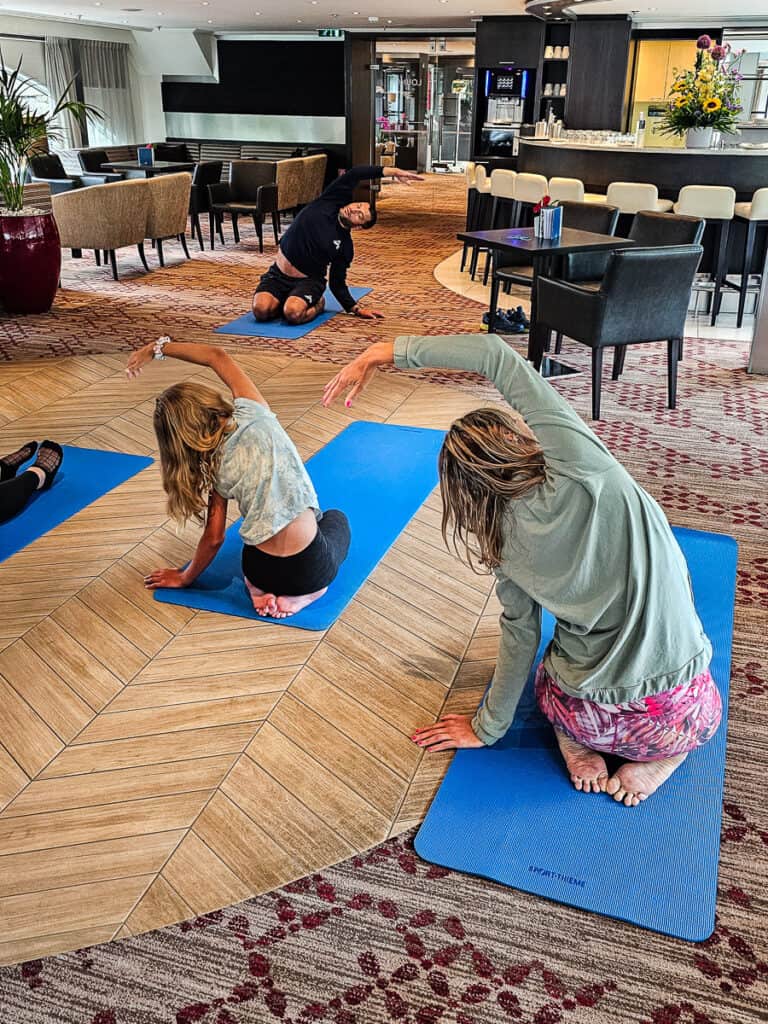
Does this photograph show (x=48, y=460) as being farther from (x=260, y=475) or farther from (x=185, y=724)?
(x=185, y=724)

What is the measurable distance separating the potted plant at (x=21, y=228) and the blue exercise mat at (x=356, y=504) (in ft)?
11.9

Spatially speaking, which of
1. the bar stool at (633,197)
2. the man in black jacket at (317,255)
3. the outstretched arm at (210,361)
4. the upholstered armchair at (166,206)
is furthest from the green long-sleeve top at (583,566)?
the upholstered armchair at (166,206)

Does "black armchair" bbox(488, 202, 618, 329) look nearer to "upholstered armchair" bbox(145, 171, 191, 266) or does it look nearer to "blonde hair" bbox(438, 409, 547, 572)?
"upholstered armchair" bbox(145, 171, 191, 266)

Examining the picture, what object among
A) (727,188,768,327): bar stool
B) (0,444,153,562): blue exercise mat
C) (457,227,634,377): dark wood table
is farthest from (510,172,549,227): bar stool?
(0,444,153,562): blue exercise mat

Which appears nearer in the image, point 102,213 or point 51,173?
point 102,213

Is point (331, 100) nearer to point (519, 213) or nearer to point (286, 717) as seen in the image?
point (519, 213)

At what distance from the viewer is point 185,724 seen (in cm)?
239

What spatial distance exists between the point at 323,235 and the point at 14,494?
350cm

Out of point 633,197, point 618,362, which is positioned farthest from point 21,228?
point 633,197

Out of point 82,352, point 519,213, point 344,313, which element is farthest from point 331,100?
point 82,352

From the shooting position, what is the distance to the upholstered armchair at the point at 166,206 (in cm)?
816

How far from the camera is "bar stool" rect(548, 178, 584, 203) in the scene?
734cm

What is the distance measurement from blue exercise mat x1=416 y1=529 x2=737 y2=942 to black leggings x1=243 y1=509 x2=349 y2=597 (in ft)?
2.70

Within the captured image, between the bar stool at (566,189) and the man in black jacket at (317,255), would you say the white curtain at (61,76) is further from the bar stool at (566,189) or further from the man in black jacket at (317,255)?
the bar stool at (566,189)
